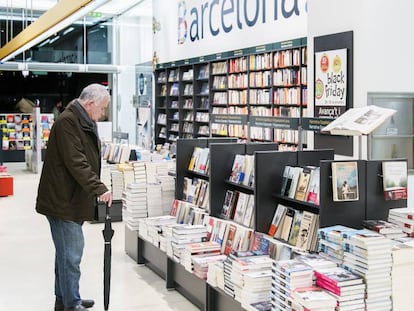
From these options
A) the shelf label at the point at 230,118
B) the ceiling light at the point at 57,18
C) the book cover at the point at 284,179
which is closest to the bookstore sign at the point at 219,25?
the shelf label at the point at 230,118

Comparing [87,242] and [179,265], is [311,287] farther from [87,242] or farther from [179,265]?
[87,242]

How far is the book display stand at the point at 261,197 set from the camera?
4043 millimetres

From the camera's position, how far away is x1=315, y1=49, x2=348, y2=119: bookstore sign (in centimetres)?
630

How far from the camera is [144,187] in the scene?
6230 millimetres

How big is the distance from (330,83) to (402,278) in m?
3.47

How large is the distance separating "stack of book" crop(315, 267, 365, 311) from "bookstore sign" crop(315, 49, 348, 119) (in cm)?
329

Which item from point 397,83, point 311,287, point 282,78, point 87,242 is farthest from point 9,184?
point 311,287

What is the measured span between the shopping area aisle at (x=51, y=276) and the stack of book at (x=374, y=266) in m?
1.76

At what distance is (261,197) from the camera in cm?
462

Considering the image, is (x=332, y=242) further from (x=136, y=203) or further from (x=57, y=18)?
(x=57, y=18)

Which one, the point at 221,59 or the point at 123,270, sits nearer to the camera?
the point at 123,270

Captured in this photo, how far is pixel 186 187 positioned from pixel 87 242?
1737mm

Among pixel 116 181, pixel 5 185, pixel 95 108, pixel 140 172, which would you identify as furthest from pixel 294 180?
pixel 5 185

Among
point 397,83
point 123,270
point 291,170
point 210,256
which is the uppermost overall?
point 397,83
